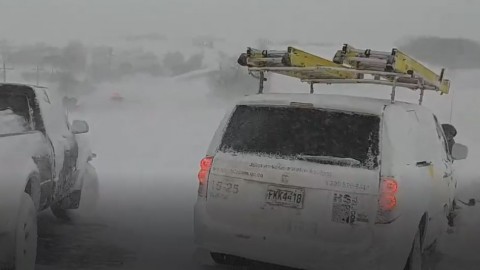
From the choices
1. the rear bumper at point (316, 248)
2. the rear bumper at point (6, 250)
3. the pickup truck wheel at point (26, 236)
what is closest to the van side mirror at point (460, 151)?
the rear bumper at point (316, 248)

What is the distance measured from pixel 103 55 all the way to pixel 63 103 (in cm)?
31

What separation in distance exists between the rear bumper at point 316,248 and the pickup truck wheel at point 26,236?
0.74 meters

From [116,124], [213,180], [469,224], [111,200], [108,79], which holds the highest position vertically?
[108,79]

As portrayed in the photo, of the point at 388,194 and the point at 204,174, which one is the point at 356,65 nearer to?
the point at 388,194

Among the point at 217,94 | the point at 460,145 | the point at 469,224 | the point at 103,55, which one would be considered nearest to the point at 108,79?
the point at 103,55

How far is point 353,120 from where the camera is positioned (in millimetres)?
2672

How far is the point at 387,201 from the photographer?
8.20ft

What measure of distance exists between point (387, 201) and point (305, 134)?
461 millimetres

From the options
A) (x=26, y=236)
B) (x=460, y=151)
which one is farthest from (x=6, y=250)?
(x=460, y=151)

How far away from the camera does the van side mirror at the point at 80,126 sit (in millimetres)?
2818

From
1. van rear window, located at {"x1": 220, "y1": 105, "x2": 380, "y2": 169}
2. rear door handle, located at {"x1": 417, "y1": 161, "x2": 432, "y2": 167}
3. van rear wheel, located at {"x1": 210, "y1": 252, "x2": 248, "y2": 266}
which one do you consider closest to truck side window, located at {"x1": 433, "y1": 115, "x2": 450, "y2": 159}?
rear door handle, located at {"x1": 417, "y1": 161, "x2": 432, "y2": 167}

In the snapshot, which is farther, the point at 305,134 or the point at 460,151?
the point at 460,151

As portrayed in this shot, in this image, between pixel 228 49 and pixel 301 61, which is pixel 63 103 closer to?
pixel 228 49

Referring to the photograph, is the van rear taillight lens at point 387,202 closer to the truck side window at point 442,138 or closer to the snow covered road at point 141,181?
the snow covered road at point 141,181
